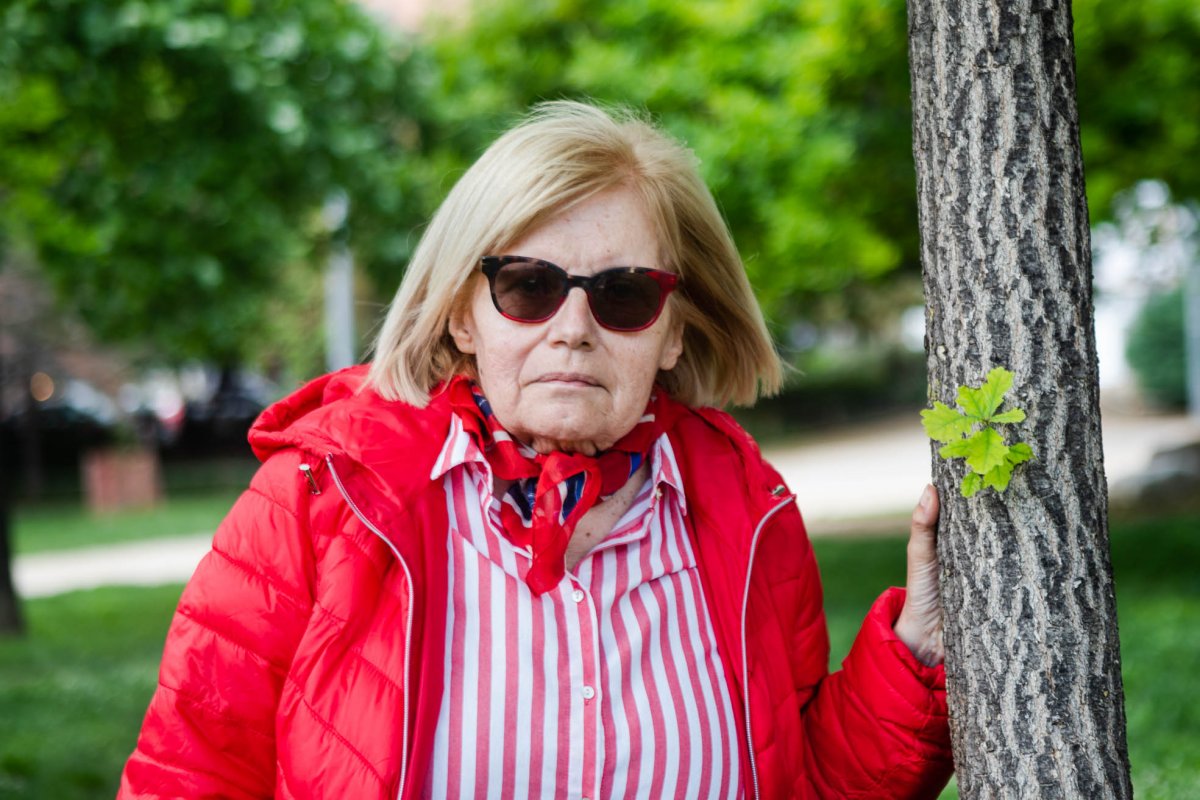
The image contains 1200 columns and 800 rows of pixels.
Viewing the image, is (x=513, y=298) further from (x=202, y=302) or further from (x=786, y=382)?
(x=202, y=302)

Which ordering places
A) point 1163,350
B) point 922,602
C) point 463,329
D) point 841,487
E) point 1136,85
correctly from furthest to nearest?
point 1163,350, point 841,487, point 1136,85, point 463,329, point 922,602

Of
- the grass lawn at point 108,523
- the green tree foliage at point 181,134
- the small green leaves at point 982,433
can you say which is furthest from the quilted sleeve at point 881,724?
the grass lawn at point 108,523

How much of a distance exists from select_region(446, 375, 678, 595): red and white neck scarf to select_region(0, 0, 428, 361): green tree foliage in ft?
15.3

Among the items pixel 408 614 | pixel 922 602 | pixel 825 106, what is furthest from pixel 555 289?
pixel 825 106

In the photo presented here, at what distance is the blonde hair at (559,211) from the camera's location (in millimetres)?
2162

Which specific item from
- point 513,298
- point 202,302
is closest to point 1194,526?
point 202,302

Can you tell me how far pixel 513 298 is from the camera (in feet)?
7.07

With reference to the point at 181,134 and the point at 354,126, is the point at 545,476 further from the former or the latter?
the point at 354,126

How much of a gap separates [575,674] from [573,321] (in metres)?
0.56

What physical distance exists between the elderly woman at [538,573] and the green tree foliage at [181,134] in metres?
4.60

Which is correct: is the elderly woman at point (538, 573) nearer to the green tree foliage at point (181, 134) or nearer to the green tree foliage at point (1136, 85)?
the green tree foliage at point (181, 134)

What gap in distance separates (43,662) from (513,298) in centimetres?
762

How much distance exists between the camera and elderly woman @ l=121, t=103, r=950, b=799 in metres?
2.00

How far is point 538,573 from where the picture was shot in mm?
2090
